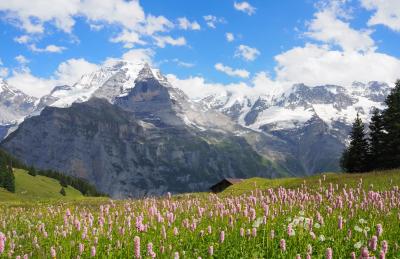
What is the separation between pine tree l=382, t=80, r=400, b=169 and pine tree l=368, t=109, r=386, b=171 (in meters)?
0.78

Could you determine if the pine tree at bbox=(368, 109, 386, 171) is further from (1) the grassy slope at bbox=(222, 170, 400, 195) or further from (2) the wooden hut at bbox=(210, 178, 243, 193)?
(1) the grassy slope at bbox=(222, 170, 400, 195)

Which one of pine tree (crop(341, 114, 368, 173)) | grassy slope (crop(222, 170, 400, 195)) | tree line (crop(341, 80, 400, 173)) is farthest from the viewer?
pine tree (crop(341, 114, 368, 173))

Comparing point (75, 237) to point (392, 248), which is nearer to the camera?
point (392, 248)

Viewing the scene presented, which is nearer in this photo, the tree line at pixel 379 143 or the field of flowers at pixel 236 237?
the field of flowers at pixel 236 237

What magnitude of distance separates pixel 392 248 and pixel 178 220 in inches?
252

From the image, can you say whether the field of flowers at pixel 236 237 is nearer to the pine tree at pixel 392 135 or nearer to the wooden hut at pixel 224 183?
the pine tree at pixel 392 135

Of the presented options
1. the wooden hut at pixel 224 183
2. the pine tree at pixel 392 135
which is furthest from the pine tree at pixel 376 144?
the wooden hut at pixel 224 183

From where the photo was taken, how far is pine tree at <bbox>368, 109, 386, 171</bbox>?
73688 millimetres

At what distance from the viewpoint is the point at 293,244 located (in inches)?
433

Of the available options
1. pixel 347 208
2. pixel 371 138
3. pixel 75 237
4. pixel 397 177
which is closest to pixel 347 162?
pixel 371 138

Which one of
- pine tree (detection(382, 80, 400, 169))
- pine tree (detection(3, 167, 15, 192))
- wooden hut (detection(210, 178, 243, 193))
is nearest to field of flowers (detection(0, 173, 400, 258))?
pine tree (detection(382, 80, 400, 169))

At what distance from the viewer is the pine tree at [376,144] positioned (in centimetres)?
7369

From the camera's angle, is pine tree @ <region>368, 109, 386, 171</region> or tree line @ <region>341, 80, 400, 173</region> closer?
tree line @ <region>341, 80, 400, 173</region>

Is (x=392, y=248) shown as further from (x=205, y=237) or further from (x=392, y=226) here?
(x=205, y=237)
